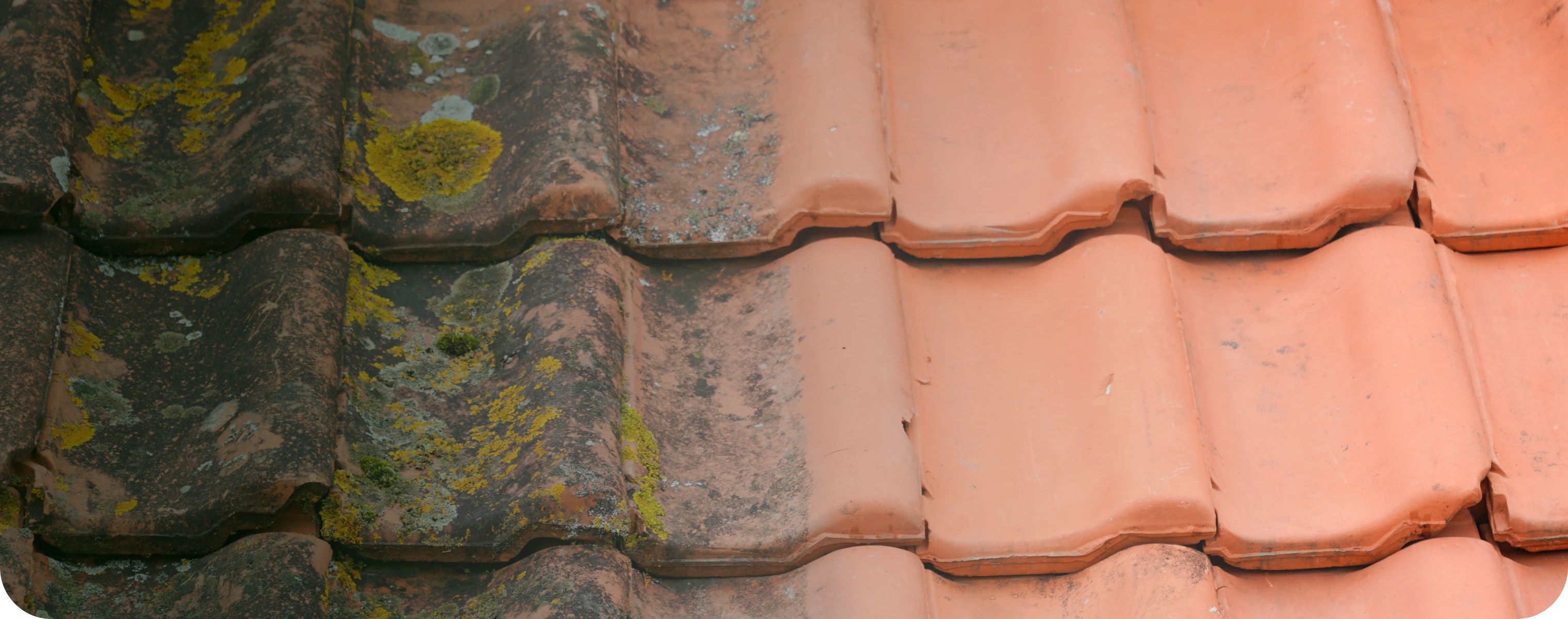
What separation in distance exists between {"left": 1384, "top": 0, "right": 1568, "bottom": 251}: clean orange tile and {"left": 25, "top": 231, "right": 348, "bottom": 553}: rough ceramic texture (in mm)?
2260

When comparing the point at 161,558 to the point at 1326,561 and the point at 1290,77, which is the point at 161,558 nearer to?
the point at 1326,561

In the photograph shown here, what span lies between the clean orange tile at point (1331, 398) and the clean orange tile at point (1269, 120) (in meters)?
0.09

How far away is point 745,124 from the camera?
2.80 m

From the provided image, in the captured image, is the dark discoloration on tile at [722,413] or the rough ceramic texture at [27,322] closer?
the rough ceramic texture at [27,322]

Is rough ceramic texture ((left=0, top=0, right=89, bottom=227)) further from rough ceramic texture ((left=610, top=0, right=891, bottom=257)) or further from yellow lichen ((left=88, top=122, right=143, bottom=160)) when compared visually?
rough ceramic texture ((left=610, top=0, right=891, bottom=257))

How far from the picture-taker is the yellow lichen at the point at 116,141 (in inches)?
93.9

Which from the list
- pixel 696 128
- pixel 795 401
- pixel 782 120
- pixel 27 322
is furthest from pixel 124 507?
pixel 782 120

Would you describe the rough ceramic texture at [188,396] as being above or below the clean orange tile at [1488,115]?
below

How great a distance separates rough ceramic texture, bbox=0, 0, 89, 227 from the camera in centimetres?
210

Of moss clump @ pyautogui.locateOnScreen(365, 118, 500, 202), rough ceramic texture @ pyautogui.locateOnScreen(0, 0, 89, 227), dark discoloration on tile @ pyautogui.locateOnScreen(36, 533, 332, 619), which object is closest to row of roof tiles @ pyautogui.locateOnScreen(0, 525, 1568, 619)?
dark discoloration on tile @ pyautogui.locateOnScreen(36, 533, 332, 619)

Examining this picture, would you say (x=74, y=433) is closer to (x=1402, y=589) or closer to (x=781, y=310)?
(x=781, y=310)

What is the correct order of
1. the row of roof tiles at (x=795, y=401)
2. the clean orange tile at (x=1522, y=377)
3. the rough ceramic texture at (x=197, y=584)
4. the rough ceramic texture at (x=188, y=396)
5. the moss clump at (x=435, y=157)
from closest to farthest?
the rough ceramic texture at (x=197, y=584) → the rough ceramic texture at (x=188, y=396) → the row of roof tiles at (x=795, y=401) → the clean orange tile at (x=1522, y=377) → the moss clump at (x=435, y=157)

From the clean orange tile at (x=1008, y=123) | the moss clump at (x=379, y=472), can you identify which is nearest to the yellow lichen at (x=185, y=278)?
the moss clump at (x=379, y=472)

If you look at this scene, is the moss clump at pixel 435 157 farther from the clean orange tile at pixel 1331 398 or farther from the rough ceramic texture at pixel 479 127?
the clean orange tile at pixel 1331 398
